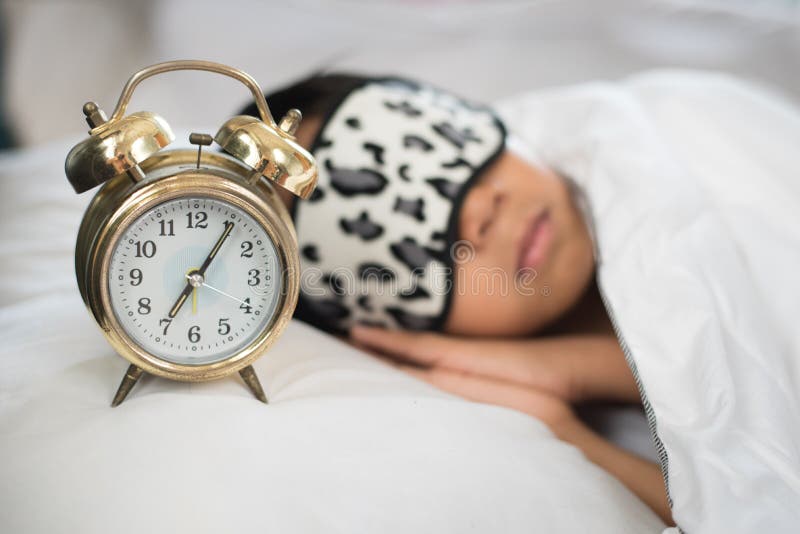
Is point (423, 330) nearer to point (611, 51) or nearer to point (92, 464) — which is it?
point (92, 464)

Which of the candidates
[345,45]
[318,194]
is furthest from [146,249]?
[345,45]

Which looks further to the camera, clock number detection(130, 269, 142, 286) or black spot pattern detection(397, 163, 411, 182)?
black spot pattern detection(397, 163, 411, 182)

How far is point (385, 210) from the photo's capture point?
0.86m

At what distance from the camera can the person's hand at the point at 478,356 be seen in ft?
2.92

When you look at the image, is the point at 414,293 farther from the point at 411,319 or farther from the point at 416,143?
the point at 416,143

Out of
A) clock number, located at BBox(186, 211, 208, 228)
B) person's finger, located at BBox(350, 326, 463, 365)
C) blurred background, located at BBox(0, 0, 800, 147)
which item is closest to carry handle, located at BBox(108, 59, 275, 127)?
clock number, located at BBox(186, 211, 208, 228)

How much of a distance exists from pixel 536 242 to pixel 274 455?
51 centimetres

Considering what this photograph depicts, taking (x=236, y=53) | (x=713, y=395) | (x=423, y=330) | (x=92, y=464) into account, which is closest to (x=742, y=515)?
(x=713, y=395)

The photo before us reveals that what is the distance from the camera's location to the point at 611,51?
5.05 feet

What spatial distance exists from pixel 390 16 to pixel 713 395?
122 centimetres

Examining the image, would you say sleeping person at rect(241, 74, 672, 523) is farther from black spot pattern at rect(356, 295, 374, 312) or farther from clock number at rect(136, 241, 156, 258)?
clock number at rect(136, 241, 156, 258)

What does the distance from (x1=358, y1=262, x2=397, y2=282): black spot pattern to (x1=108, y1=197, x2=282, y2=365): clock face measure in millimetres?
254

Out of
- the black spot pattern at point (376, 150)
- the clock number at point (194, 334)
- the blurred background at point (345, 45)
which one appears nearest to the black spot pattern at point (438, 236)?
the black spot pattern at point (376, 150)

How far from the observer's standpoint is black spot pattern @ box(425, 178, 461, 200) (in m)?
0.87
